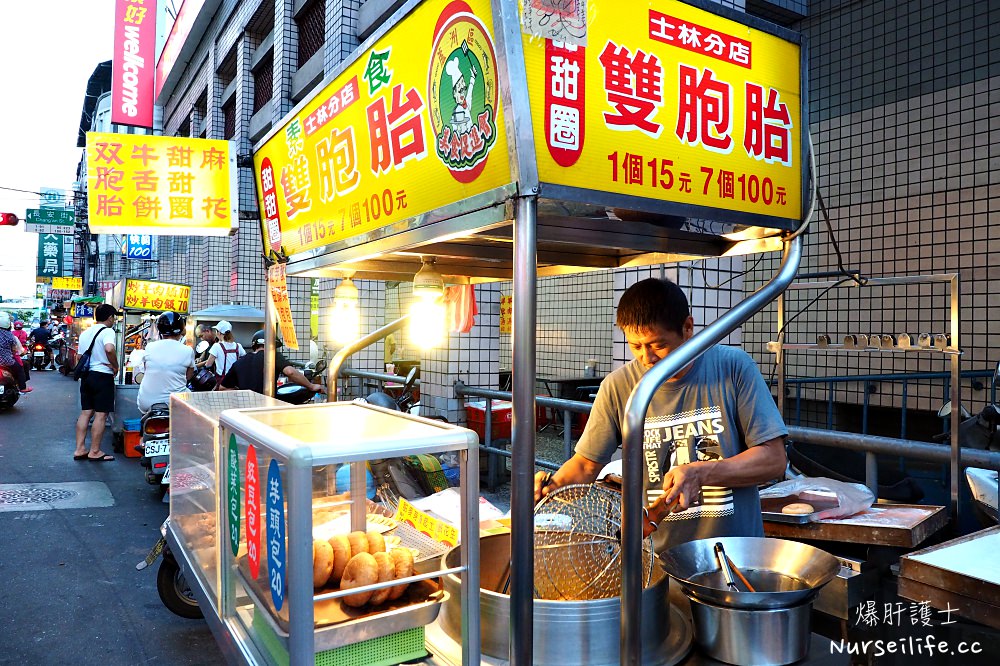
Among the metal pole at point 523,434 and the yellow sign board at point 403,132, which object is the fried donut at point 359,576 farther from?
the yellow sign board at point 403,132

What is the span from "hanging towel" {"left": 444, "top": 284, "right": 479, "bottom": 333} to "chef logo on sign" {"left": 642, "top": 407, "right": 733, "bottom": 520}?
1.27 metres

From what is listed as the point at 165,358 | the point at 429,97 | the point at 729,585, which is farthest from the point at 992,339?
the point at 165,358

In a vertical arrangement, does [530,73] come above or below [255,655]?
above

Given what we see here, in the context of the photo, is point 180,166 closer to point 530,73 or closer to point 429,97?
point 429,97

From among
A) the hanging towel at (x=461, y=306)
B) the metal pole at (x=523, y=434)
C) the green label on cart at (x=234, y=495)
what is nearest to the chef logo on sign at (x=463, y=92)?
the metal pole at (x=523, y=434)

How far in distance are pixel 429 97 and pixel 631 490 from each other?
46.8 inches

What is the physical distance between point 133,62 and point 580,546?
22372 millimetres

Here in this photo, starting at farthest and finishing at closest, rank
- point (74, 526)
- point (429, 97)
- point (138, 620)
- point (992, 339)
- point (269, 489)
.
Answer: point (992, 339) < point (74, 526) < point (138, 620) < point (429, 97) < point (269, 489)

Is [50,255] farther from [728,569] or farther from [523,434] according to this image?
[728,569]

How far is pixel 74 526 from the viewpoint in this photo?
625 centimetres

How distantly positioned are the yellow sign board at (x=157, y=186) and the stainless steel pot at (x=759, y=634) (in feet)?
14.9

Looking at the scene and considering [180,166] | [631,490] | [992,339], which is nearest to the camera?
[631,490]

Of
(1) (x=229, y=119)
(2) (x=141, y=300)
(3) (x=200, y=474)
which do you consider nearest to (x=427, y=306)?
(3) (x=200, y=474)

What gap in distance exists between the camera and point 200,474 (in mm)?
2771
